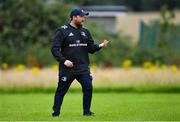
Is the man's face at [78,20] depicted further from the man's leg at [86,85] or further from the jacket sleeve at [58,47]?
the man's leg at [86,85]

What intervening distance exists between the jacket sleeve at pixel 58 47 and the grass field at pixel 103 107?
44.3 inches

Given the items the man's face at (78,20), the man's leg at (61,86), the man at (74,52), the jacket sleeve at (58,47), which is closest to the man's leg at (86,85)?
the man at (74,52)

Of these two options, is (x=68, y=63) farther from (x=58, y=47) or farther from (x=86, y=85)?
(x=86, y=85)

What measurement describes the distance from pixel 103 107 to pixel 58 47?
3.30 meters

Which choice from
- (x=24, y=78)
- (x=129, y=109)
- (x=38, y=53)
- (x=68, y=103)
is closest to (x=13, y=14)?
(x=38, y=53)

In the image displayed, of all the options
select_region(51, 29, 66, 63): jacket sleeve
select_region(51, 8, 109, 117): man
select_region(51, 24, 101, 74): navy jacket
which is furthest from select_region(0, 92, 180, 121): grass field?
select_region(51, 29, 66, 63): jacket sleeve

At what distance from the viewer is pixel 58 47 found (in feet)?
48.9

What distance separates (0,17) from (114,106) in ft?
60.8

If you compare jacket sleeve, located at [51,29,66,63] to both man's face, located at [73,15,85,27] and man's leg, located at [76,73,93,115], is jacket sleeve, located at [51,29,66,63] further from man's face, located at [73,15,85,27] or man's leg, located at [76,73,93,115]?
man's leg, located at [76,73,93,115]

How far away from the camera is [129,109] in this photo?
17062 mm

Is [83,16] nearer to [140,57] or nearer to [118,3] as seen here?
[140,57]

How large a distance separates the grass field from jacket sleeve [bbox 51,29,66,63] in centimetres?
113

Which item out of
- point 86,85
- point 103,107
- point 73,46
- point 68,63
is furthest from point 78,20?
point 103,107

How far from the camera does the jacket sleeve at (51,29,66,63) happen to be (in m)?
14.8
